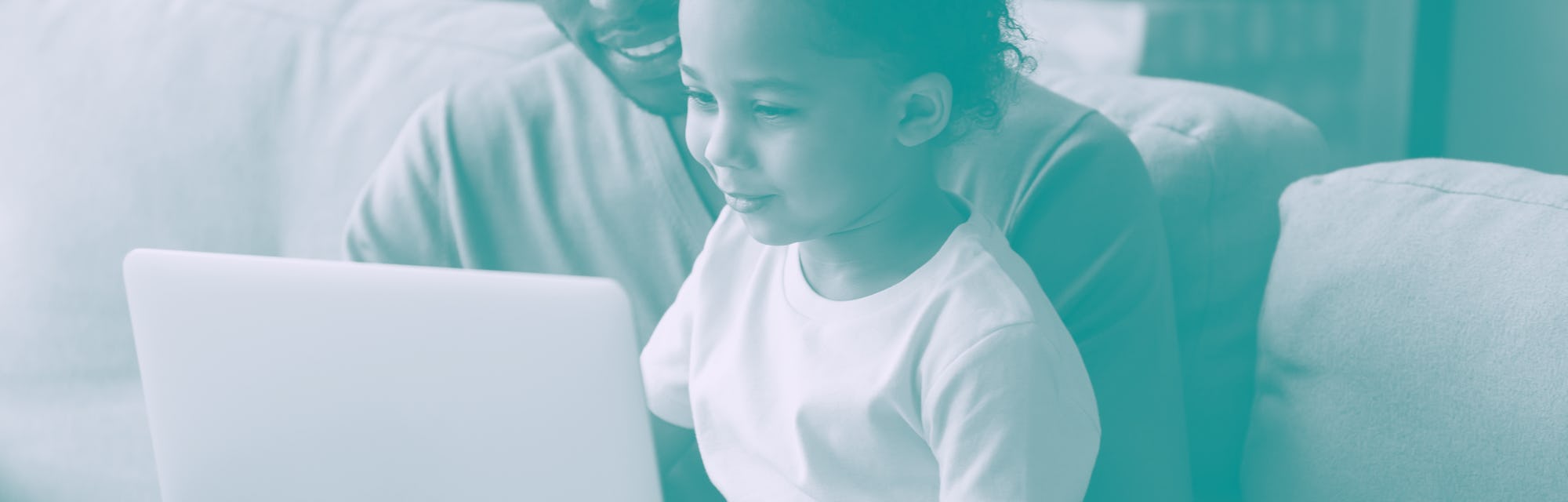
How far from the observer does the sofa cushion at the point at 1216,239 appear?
0.97m

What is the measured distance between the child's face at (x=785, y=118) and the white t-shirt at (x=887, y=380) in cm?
7

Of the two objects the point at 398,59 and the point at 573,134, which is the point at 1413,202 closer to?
the point at 573,134

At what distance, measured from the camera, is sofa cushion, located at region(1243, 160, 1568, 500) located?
804mm

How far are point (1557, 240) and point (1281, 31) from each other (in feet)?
5.88

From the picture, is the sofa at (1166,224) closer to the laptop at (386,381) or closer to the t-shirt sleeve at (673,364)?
the t-shirt sleeve at (673,364)

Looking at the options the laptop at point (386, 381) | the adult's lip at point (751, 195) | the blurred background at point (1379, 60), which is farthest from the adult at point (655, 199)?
the blurred background at point (1379, 60)

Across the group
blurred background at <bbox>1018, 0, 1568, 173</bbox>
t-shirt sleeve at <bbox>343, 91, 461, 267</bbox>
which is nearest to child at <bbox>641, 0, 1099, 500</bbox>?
t-shirt sleeve at <bbox>343, 91, 461, 267</bbox>

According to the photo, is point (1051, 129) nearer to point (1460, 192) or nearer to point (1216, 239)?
point (1216, 239)

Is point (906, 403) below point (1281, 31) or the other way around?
the other way around

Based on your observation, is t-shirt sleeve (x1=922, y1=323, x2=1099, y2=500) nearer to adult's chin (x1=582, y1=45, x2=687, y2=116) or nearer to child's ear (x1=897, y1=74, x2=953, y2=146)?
child's ear (x1=897, y1=74, x2=953, y2=146)

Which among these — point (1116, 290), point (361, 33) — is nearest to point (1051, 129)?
point (1116, 290)

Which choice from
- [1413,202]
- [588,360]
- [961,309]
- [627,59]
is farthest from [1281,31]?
[588,360]

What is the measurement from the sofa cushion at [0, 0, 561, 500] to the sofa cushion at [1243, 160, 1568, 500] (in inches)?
29.4

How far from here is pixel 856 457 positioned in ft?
2.49
